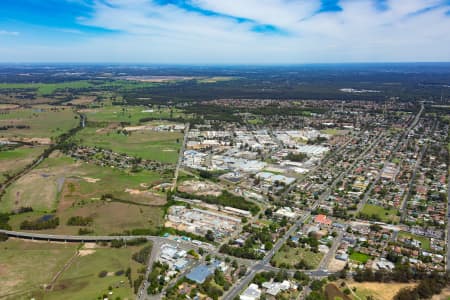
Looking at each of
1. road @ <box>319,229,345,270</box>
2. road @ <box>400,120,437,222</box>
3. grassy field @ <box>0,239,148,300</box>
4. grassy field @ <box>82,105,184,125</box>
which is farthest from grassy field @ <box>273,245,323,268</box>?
grassy field @ <box>82,105,184,125</box>

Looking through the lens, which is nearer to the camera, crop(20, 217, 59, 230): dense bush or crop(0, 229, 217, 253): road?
crop(0, 229, 217, 253): road

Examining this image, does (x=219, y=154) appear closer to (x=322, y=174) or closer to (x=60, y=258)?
(x=322, y=174)

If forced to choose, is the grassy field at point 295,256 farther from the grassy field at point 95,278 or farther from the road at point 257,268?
the grassy field at point 95,278

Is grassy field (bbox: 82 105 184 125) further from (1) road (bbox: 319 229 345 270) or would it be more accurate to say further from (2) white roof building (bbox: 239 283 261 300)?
(2) white roof building (bbox: 239 283 261 300)

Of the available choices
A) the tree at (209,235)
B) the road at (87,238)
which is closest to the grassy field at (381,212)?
the tree at (209,235)

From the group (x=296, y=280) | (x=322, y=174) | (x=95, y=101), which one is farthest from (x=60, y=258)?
(x=95, y=101)

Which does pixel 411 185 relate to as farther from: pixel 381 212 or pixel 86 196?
pixel 86 196

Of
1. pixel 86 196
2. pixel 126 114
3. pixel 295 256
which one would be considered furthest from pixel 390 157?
pixel 126 114
